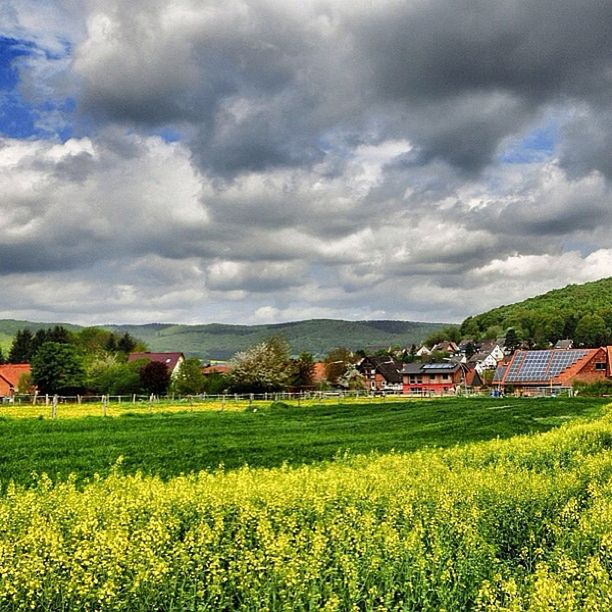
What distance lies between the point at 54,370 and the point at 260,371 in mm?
26030

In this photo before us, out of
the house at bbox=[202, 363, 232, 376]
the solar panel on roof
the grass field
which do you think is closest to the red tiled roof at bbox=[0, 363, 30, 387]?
the house at bbox=[202, 363, 232, 376]

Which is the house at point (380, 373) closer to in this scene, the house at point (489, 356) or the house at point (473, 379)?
the house at point (473, 379)

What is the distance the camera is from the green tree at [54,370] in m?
87.4

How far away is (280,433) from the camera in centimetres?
3662

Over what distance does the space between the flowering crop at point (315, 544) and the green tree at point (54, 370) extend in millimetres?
79267

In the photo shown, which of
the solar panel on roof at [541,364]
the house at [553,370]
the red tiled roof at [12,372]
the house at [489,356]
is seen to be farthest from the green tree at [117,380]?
the house at [489,356]

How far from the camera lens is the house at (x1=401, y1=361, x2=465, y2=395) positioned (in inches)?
4737

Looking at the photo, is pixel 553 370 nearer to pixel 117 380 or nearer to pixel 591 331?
pixel 117 380

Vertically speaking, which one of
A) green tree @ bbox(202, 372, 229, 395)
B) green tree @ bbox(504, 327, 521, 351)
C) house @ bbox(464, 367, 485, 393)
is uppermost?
green tree @ bbox(504, 327, 521, 351)

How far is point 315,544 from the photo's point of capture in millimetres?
8672

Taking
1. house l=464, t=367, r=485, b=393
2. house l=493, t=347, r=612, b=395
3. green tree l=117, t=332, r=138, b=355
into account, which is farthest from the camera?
green tree l=117, t=332, r=138, b=355

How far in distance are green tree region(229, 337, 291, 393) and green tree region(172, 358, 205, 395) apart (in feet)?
17.0

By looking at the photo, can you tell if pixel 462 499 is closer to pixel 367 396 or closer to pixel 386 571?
pixel 386 571

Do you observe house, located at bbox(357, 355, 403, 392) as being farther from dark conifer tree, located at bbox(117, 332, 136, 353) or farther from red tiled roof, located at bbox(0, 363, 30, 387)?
red tiled roof, located at bbox(0, 363, 30, 387)
